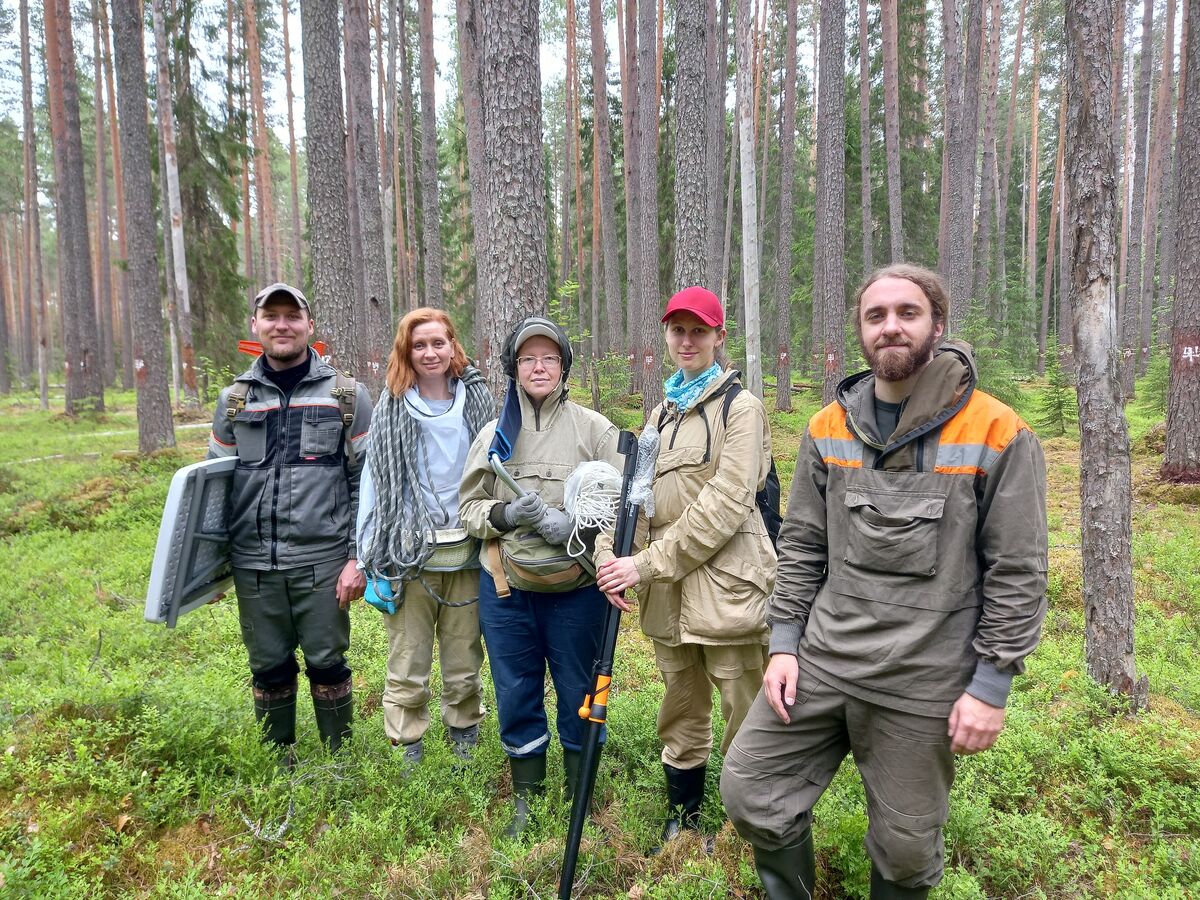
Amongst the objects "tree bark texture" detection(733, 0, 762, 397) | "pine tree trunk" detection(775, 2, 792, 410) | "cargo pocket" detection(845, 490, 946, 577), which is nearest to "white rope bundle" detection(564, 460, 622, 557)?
"cargo pocket" detection(845, 490, 946, 577)

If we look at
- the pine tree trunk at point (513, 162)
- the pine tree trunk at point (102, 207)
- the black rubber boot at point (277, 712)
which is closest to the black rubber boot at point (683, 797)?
the black rubber boot at point (277, 712)

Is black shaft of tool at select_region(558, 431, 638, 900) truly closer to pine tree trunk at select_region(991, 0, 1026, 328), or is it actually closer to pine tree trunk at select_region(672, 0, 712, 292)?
pine tree trunk at select_region(672, 0, 712, 292)

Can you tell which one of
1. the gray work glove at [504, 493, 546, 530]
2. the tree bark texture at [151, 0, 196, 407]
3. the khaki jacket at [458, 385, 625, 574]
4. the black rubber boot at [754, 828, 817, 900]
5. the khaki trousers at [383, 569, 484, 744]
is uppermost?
the tree bark texture at [151, 0, 196, 407]

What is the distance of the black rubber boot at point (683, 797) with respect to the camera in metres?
3.09

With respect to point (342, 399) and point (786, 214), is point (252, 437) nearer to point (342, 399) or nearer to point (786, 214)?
point (342, 399)

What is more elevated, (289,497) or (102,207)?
(102,207)

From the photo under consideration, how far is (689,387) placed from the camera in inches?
115

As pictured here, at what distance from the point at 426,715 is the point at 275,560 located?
1.22 metres

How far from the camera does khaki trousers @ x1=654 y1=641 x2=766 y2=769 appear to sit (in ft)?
9.26

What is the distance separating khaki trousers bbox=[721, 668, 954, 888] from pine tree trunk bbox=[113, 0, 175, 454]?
1259 centimetres

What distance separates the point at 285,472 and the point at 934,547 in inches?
118

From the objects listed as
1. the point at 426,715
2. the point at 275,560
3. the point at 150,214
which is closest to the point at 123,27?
the point at 150,214

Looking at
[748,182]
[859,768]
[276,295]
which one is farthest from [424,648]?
[748,182]

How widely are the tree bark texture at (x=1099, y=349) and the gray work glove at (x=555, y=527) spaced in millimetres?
3118
